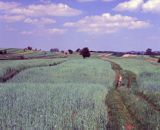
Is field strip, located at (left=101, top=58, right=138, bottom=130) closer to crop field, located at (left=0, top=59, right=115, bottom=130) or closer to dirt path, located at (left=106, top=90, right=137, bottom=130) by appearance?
dirt path, located at (left=106, top=90, right=137, bottom=130)

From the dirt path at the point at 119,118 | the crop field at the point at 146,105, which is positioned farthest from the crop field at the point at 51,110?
the crop field at the point at 146,105

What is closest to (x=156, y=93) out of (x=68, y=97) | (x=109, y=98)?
(x=109, y=98)

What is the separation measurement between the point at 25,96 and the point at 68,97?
2.15 metres

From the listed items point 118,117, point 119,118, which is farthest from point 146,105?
point 119,118

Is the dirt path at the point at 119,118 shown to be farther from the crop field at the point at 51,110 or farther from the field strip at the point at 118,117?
the crop field at the point at 51,110

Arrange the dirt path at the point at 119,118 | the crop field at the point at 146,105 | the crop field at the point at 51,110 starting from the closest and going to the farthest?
the crop field at the point at 51,110, the dirt path at the point at 119,118, the crop field at the point at 146,105

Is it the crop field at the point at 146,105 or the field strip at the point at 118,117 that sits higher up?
the field strip at the point at 118,117

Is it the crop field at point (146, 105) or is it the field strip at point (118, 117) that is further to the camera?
the crop field at point (146, 105)

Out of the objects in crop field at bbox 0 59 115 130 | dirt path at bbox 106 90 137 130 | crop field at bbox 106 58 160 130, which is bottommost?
crop field at bbox 106 58 160 130

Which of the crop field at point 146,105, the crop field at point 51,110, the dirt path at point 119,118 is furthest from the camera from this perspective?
the crop field at point 146,105

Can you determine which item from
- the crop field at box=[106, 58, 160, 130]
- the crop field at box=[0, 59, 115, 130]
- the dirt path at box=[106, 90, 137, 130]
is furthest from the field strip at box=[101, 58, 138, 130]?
the crop field at box=[0, 59, 115, 130]

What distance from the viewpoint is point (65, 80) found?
123ft

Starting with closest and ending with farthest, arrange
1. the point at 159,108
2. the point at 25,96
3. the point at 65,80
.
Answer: the point at 25,96 < the point at 159,108 < the point at 65,80

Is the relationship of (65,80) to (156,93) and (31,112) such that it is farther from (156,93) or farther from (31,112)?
(31,112)
